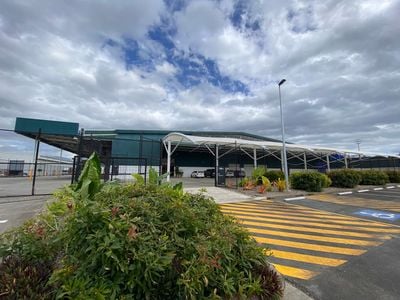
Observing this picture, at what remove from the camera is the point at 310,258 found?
4449 millimetres

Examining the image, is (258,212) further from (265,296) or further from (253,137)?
(253,137)

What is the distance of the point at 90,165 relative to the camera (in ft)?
12.1

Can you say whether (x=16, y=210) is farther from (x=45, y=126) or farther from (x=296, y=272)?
(x=45, y=126)

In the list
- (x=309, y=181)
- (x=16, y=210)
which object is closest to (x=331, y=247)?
(x=16, y=210)

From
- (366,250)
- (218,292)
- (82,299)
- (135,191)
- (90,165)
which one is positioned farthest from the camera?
(366,250)

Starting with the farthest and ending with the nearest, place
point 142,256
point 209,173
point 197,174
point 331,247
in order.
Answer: point 197,174
point 209,173
point 331,247
point 142,256

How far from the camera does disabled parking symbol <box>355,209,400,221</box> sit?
8.48m

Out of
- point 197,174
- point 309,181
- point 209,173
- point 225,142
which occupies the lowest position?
point 309,181

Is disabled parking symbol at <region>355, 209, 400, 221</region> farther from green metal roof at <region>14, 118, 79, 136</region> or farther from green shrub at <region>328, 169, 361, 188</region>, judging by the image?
green metal roof at <region>14, 118, 79, 136</region>

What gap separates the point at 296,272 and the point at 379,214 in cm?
757

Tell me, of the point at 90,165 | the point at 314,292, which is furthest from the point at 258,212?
the point at 90,165

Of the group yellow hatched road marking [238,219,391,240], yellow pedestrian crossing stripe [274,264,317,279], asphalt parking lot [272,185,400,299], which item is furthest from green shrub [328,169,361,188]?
yellow pedestrian crossing stripe [274,264,317,279]

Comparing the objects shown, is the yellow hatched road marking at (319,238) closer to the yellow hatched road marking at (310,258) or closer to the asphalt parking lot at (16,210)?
the yellow hatched road marking at (310,258)

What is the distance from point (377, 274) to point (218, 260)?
3360 millimetres
